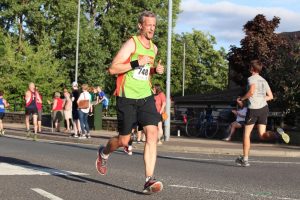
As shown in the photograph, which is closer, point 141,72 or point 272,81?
point 141,72

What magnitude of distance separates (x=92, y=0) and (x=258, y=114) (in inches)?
1760

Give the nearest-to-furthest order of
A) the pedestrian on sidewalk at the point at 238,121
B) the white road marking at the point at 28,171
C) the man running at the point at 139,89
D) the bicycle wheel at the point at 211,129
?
the man running at the point at 139,89 → the white road marking at the point at 28,171 → the pedestrian on sidewalk at the point at 238,121 → the bicycle wheel at the point at 211,129

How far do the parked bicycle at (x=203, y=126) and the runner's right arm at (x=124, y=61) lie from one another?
1470cm

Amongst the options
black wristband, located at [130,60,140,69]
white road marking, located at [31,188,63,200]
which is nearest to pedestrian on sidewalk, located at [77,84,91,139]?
white road marking, located at [31,188,63,200]

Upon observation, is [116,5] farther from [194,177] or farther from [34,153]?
[194,177]

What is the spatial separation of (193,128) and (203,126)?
1.75 feet

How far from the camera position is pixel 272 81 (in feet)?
64.6

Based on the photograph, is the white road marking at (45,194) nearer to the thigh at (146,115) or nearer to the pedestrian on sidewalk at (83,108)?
the thigh at (146,115)

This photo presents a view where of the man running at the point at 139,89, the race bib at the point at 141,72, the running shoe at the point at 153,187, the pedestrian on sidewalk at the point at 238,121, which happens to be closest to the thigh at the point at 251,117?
the man running at the point at 139,89

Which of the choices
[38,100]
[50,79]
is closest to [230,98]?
[50,79]

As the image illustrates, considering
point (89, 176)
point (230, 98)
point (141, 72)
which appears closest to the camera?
point (141, 72)

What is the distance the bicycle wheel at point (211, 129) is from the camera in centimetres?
2097

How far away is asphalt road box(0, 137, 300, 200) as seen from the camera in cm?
657

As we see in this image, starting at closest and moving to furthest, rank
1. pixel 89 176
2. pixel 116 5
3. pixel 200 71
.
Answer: pixel 89 176, pixel 116 5, pixel 200 71
